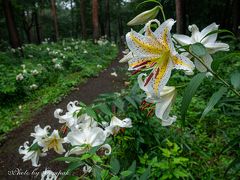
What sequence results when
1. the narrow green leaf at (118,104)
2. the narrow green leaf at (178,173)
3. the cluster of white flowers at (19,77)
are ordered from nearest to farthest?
1. the narrow green leaf at (118,104)
2. the narrow green leaf at (178,173)
3. the cluster of white flowers at (19,77)

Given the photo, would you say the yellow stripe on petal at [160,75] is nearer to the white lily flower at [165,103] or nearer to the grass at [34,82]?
the white lily flower at [165,103]

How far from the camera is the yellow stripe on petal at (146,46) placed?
102cm

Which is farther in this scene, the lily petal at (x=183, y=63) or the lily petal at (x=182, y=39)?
the lily petal at (x=182, y=39)

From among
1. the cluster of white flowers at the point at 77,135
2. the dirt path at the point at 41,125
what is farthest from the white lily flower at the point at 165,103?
the dirt path at the point at 41,125

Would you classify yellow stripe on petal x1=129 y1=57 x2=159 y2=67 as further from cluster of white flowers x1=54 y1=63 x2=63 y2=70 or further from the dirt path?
cluster of white flowers x1=54 y1=63 x2=63 y2=70

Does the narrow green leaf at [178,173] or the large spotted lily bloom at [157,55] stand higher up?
the large spotted lily bloom at [157,55]

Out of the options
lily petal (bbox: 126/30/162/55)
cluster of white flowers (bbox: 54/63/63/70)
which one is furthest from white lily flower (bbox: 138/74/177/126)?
cluster of white flowers (bbox: 54/63/63/70)

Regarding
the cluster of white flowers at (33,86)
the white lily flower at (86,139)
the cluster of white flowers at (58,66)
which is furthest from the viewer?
the cluster of white flowers at (58,66)

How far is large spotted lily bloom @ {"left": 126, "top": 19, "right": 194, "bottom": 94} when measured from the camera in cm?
93

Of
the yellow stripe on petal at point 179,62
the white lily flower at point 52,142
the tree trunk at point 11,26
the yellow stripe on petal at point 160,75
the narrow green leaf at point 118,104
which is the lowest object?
the tree trunk at point 11,26

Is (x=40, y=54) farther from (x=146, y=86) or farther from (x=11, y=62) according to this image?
(x=146, y=86)

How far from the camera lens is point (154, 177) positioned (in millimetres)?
2494

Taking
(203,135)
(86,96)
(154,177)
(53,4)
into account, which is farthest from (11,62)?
(53,4)

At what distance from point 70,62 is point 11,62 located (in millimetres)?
2013
